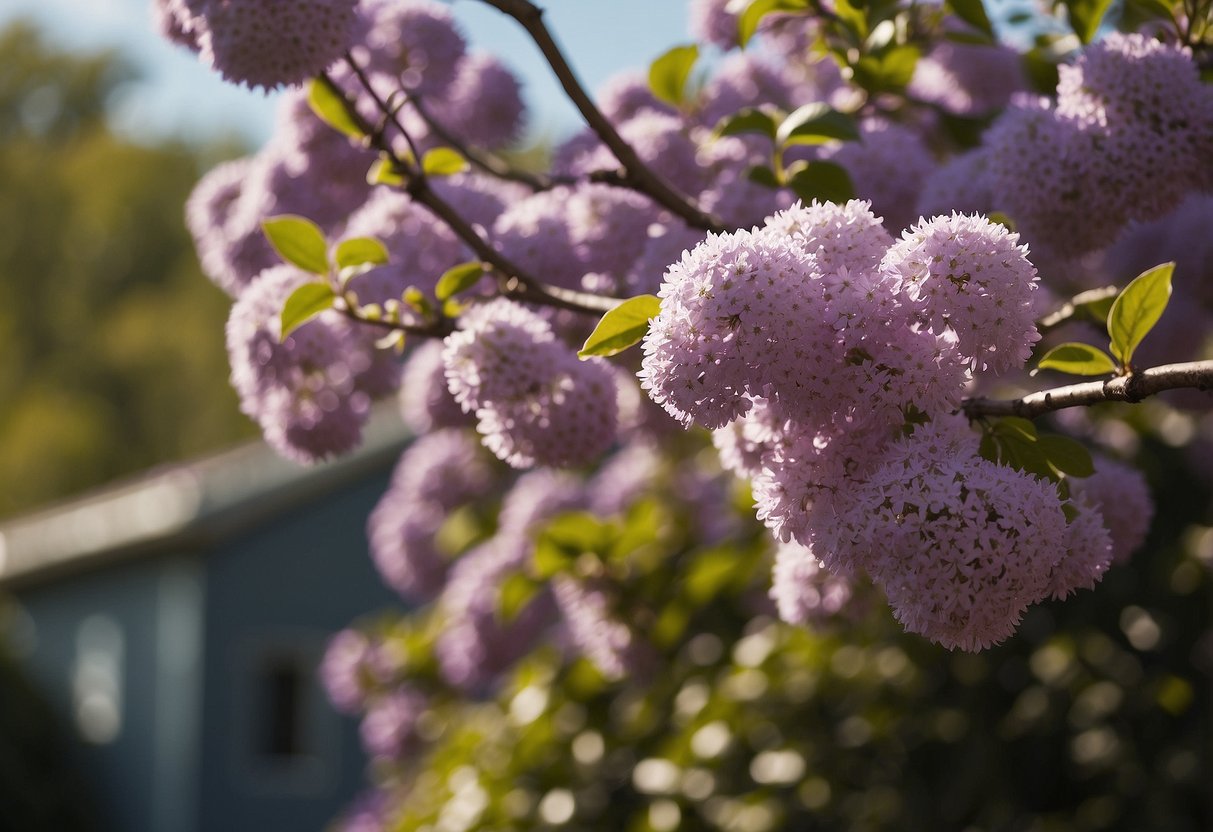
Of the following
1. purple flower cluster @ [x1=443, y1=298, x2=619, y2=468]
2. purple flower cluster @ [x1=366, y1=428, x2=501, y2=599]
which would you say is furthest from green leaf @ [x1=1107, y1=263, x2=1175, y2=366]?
purple flower cluster @ [x1=366, y1=428, x2=501, y2=599]

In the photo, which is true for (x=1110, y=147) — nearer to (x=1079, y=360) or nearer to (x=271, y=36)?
(x=1079, y=360)

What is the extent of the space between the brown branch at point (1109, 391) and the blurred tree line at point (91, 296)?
25.7m

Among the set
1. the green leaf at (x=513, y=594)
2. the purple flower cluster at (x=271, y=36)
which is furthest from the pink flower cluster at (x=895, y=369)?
the green leaf at (x=513, y=594)

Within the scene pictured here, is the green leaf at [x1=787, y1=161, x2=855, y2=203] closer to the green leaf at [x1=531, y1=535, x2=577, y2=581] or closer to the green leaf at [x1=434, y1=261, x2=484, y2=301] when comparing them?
the green leaf at [x1=434, y1=261, x2=484, y2=301]

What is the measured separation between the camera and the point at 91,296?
99.8 ft

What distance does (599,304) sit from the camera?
223cm

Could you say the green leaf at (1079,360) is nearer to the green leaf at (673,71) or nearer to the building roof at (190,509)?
the green leaf at (673,71)

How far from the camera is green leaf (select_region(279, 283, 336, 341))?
2.31 metres

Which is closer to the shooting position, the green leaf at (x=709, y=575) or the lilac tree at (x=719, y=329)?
the lilac tree at (x=719, y=329)

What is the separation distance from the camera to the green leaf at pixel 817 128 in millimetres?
2438

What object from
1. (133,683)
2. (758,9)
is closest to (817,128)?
(758,9)

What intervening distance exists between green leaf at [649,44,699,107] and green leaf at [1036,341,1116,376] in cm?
125

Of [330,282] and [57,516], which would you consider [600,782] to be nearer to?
[330,282]

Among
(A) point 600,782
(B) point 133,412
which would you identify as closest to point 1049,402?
(A) point 600,782
